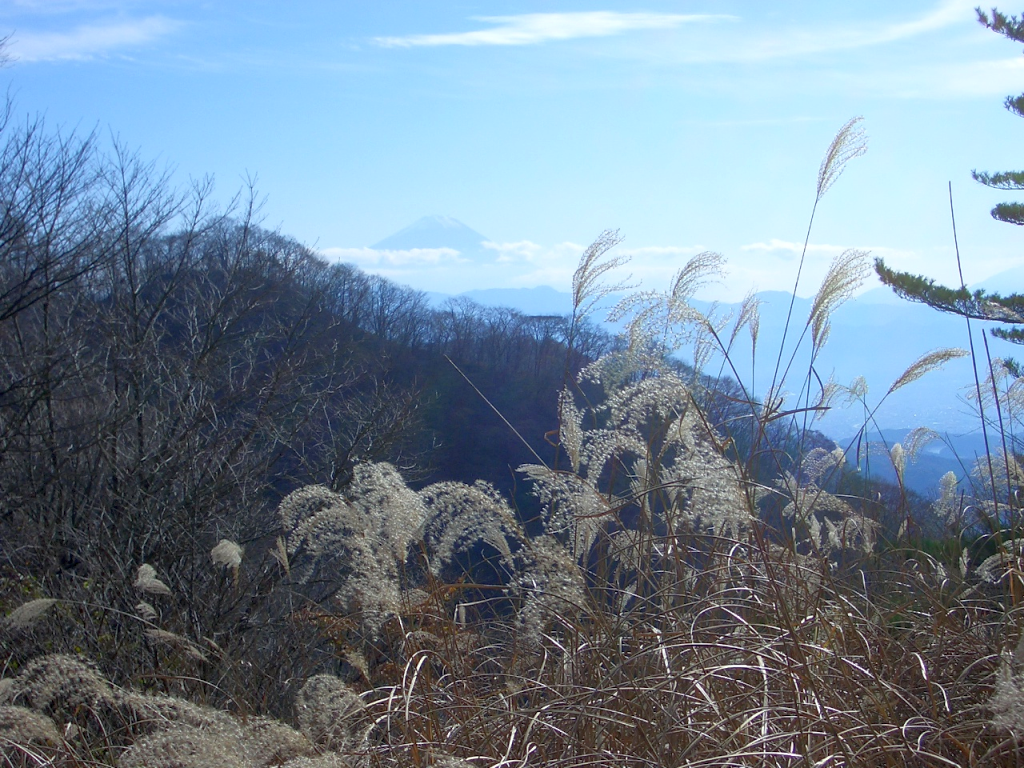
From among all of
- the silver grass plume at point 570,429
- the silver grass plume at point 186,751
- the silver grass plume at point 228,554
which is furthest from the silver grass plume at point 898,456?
the silver grass plume at point 186,751

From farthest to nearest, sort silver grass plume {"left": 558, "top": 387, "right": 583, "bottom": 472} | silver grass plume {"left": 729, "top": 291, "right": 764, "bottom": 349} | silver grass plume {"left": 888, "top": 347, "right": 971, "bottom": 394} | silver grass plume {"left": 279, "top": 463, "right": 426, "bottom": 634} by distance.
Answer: silver grass plume {"left": 729, "top": 291, "right": 764, "bottom": 349} < silver grass plume {"left": 888, "top": 347, "right": 971, "bottom": 394} < silver grass plume {"left": 558, "top": 387, "right": 583, "bottom": 472} < silver grass plume {"left": 279, "top": 463, "right": 426, "bottom": 634}

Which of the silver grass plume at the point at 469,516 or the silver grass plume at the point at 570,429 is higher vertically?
the silver grass plume at the point at 570,429

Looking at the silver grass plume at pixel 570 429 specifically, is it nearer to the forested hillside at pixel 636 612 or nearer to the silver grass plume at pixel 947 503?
the forested hillside at pixel 636 612

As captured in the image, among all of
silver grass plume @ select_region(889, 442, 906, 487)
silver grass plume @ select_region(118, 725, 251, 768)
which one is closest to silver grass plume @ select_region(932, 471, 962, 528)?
silver grass plume @ select_region(889, 442, 906, 487)

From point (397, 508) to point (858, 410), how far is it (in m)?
1.86

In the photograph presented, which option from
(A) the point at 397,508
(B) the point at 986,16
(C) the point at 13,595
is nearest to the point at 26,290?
(C) the point at 13,595

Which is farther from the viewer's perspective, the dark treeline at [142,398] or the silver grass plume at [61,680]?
the dark treeline at [142,398]

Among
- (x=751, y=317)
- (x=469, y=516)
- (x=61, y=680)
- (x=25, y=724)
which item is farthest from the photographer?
(x=751, y=317)

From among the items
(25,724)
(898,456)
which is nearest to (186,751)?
(25,724)

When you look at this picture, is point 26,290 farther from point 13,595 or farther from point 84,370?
→ point 13,595

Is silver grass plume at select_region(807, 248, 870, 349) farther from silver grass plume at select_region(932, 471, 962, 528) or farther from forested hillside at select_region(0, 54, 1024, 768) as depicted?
A: silver grass plume at select_region(932, 471, 962, 528)

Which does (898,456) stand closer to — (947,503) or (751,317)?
(947,503)

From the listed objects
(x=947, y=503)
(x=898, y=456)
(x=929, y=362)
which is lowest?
(x=947, y=503)

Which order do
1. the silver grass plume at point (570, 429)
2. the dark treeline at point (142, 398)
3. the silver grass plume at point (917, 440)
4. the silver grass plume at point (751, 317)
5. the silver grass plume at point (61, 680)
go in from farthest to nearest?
the dark treeline at point (142, 398), the silver grass plume at point (917, 440), the silver grass plume at point (751, 317), the silver grass plume at point (570, 429), the silver grass plume at point (61, 680)
